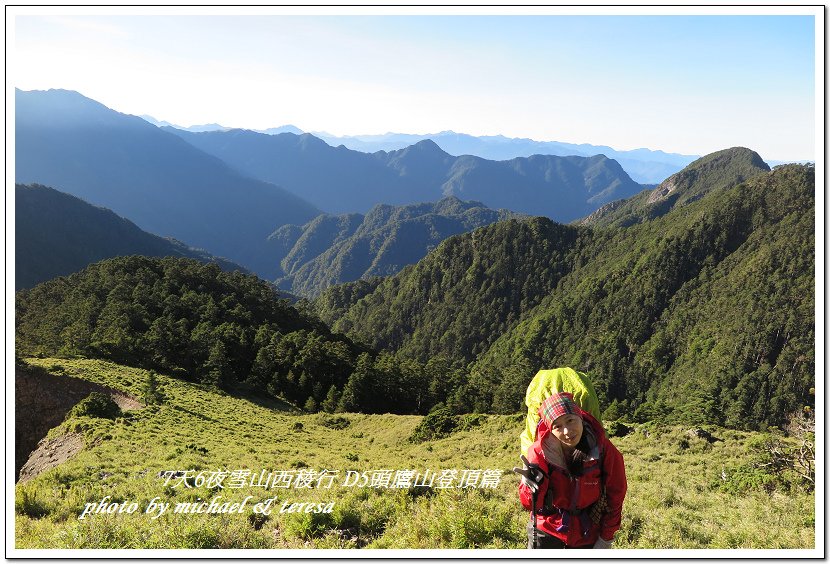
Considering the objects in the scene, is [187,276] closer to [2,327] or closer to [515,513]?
[2,327]

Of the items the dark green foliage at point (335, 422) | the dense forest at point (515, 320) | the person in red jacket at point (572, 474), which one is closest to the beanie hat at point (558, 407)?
the person in red jacket at point (572, 474)

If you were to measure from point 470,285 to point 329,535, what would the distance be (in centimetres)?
15810

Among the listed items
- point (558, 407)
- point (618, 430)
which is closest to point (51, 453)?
point (558, 407)

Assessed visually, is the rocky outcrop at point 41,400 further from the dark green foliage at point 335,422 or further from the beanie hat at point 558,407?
the beanie hat at point 558,407

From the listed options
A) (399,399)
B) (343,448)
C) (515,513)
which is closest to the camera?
(515,513)

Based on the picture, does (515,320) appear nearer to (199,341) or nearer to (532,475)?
(199,341)

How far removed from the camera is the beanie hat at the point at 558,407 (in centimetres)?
423

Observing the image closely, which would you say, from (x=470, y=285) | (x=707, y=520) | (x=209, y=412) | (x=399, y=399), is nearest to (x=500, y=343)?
(x=470, y=285)

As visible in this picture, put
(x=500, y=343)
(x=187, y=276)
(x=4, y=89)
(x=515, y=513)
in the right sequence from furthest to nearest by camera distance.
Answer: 1. (x=500, y=343)
2. (x=187, y=276)
3. (x=4, y=89)
4. (x=515, y=513)

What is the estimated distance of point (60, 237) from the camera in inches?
6924

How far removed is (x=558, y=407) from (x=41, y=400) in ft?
68.1

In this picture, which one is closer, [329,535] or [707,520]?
[329,535]

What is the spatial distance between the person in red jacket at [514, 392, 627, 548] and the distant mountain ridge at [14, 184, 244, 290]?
7399 inches

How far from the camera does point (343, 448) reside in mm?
16625
